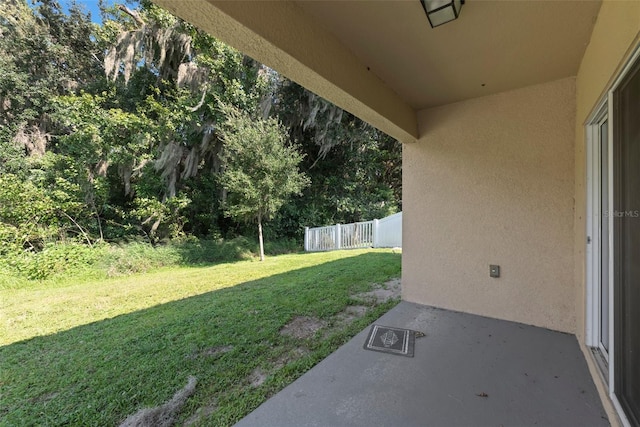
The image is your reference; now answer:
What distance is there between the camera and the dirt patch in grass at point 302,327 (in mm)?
2383

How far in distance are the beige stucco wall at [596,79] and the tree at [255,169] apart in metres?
5.80

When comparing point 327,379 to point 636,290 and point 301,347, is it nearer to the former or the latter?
point 301,347

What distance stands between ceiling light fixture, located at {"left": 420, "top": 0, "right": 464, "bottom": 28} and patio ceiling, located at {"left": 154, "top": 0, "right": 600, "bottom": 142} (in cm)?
5

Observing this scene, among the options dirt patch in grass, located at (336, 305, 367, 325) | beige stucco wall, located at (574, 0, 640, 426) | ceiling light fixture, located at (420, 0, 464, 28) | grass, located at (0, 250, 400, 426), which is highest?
ceiling light fixture, located at (420, 0, 464, 28)

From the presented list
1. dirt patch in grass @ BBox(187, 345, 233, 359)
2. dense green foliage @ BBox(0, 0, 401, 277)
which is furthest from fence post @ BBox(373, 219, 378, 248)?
dirt patch in grass @ BBox(187, 345, 233, 359)

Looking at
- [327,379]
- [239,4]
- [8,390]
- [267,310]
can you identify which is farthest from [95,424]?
[239,4]

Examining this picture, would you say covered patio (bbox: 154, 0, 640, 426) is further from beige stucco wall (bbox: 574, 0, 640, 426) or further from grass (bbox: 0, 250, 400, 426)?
grass (bbox: 0, 250, 400, 426)

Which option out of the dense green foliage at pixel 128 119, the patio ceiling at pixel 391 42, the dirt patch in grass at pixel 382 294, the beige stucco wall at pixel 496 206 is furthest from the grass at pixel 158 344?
the dense green foliage at pixel 128 119

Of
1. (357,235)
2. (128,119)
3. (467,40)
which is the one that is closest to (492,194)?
(467,40)

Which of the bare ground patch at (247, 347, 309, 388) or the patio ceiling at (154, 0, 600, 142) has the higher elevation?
the patio ceiling at (154, 0, 600, 142)

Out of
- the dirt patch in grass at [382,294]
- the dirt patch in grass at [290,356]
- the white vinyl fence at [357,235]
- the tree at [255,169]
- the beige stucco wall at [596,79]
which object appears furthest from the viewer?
the white vinyl fence at [357,235]

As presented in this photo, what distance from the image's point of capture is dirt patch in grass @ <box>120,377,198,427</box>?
4.54 feet

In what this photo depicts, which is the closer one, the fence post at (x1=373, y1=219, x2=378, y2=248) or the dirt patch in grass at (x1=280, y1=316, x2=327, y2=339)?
the dirt patch in grass at (x1=280, y1=316, x2=327, y2=339)

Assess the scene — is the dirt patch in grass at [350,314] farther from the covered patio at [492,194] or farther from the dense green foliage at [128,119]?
the dense green foliage at [128,119]
